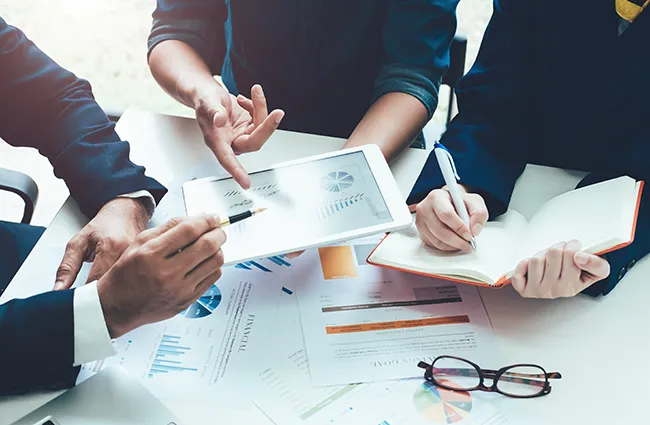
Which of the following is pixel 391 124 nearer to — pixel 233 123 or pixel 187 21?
pixel 233 123

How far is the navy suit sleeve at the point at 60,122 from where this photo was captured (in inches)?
41.1

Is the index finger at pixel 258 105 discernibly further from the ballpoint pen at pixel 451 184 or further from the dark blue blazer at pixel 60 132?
the ballpoint pen at pixel 451 184

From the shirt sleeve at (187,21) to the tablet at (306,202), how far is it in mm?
495

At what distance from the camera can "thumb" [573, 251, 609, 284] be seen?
813 millimetres

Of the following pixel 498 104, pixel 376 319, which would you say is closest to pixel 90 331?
pixel 376 319

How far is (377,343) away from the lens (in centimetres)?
86

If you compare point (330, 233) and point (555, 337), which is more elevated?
point (330, 233)

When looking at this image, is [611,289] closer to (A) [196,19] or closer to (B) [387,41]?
(B) [387,41]

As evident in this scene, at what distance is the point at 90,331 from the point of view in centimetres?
79

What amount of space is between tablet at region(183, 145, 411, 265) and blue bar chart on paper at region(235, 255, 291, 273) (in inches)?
3.2

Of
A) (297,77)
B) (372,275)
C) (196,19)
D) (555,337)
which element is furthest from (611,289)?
(196,19)

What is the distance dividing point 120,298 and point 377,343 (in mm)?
337

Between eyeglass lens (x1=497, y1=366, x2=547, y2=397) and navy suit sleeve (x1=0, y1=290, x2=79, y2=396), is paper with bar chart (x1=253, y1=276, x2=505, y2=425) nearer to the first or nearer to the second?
eyeglass lens (x1=497, y1=366, x2=547, y2=397)

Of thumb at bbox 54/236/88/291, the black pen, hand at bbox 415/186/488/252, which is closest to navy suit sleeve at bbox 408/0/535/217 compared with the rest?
hand at bbox 415/186/488/252
